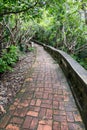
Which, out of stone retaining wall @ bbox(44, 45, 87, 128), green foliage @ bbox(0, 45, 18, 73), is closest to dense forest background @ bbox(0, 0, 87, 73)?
green foliage @ bbox(0, 45, 18, 73)

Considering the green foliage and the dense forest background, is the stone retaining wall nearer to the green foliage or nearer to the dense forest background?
the dense forest background

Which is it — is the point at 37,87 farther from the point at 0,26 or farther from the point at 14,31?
the point at 14,31

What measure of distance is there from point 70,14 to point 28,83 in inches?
234

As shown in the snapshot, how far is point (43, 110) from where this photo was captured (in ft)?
10.8

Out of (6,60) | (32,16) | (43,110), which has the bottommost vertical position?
(43,110)

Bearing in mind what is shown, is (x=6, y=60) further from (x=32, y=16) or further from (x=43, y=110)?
(x=43, y=110)

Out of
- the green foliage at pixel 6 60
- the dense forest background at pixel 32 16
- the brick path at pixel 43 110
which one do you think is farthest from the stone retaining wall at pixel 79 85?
the green foliage at pixel 6 60

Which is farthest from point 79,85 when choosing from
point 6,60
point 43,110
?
point 6,60

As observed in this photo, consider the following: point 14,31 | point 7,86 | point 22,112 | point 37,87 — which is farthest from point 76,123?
point 14,31

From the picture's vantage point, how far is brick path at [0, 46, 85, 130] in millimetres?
2799

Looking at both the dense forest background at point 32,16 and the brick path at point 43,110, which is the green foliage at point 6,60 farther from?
the brick path at point 43,110

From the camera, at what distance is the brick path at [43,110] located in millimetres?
2799

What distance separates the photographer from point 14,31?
391 inches

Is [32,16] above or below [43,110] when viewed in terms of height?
above
